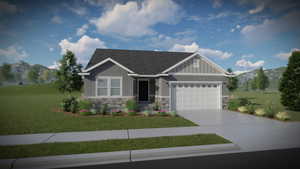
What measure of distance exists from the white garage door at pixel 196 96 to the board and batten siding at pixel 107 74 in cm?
424

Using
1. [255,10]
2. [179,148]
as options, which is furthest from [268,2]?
[179,148]

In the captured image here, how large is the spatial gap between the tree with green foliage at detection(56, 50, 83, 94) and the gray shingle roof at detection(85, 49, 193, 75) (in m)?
2.40

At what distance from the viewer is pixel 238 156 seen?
4.47m

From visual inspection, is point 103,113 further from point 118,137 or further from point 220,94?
point 220,94

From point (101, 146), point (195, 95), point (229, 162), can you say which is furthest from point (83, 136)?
point (195, 95)

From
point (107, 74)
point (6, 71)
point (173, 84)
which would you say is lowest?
point (173, 84)

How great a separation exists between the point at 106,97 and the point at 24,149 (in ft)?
26.1

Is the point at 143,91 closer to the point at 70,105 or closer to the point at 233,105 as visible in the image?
the point at 70,105

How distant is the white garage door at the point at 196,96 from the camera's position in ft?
42.8

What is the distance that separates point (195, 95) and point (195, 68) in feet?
8.50

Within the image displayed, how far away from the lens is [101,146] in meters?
4.88

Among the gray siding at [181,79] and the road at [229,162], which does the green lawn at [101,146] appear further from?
the gray siding at [181,79]

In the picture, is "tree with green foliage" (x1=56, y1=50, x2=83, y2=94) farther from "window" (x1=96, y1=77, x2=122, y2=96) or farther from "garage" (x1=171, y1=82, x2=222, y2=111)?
"garage" (x1=171, y1=82, x2=222, y2=111)

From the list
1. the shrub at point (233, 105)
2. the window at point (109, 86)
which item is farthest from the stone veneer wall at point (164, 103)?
the shrub at point (233, 105)
